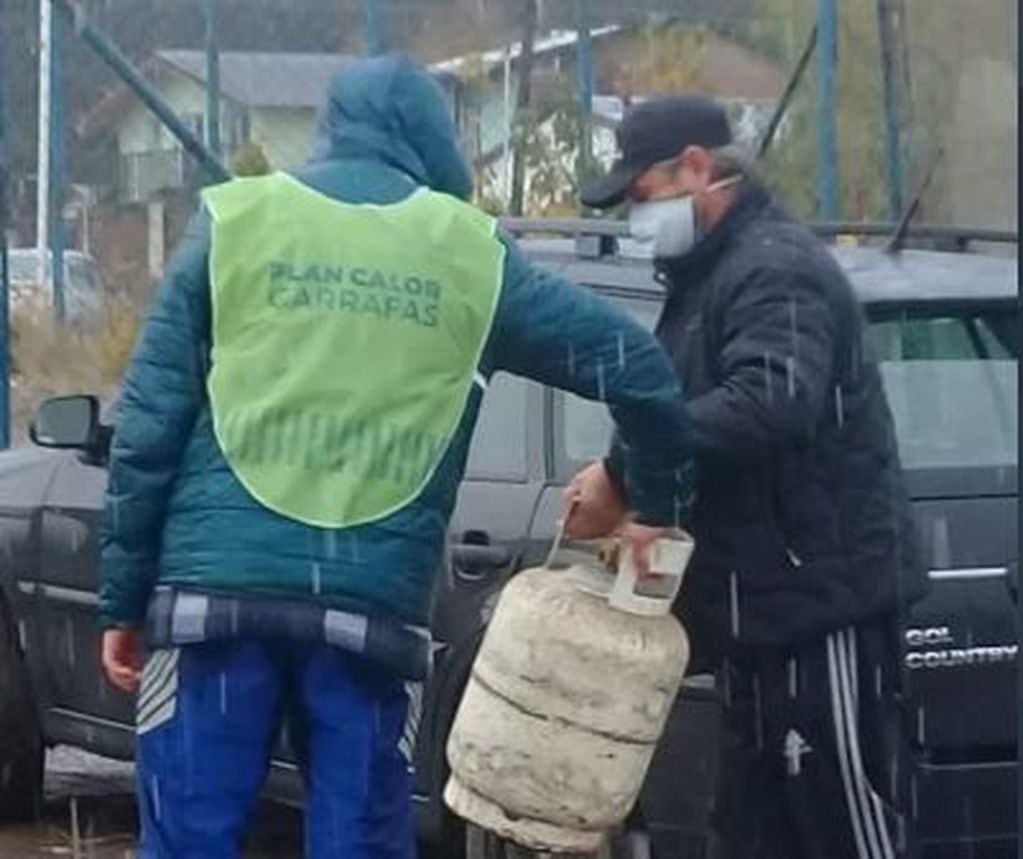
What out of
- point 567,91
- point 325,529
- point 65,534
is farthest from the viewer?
point 567,91

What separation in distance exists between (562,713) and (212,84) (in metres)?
11.1

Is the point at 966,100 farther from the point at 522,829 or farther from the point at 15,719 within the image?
the point at 522,829

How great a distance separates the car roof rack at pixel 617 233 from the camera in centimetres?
735

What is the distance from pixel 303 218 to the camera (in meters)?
5.16

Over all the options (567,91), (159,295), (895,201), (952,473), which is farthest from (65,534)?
(567,91)

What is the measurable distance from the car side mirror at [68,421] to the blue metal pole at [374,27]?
7.51 meters

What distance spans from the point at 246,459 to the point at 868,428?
1.17 m

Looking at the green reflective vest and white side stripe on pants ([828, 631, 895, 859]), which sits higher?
the green reflective vest

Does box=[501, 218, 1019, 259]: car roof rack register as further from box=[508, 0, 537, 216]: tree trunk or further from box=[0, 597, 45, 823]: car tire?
box=[508, 0, 537, 216]: tree trunk

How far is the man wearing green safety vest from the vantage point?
512 cm

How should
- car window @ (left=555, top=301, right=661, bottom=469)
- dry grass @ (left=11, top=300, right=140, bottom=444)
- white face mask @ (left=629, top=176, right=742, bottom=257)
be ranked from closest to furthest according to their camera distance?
1. white face mask @ (left=629, top=176, right=742, bottom=257)
2. car window @ (left=555, top=301, right=661, bottom=469)
3. dry grass @ (left=11, top=300, right=140, bottom=444)

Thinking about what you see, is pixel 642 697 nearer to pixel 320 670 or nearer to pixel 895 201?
pixel 320 670

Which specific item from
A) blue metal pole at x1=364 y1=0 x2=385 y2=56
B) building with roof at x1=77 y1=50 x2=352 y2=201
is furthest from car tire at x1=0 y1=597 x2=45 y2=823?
building with roof at x1=77 y1=50 x2=352 y2=201

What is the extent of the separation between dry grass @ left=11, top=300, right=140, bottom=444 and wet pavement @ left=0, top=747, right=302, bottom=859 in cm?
812
